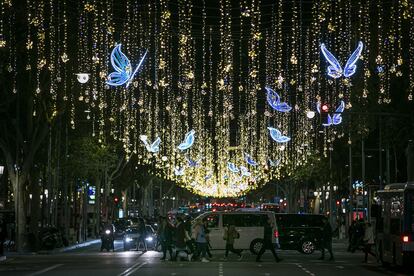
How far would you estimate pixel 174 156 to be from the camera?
108 meters

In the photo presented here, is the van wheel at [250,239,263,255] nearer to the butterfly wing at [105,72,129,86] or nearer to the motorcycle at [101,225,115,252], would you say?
the motorcycle at [101,225,115,252]

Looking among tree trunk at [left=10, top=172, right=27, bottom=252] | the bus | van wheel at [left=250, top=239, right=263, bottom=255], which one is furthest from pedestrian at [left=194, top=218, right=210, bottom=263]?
tree trunk at [left=10, top=172, right=27, bottom=252]

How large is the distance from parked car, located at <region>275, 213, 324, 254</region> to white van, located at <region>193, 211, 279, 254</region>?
5.66 feet

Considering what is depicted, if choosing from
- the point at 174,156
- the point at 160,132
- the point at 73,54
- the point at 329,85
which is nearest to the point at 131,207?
the point at 174,156

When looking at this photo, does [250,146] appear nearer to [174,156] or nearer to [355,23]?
[174,156]

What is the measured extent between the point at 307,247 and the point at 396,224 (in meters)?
16.2

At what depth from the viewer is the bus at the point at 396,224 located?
31281mm

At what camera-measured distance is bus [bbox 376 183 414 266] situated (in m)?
31.3

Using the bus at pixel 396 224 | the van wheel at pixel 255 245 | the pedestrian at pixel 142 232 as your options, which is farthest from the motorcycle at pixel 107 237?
the bus at pixel 396 224

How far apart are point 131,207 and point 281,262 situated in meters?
101

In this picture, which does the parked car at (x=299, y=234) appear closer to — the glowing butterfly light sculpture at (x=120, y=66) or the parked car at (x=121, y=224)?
the glowing butterfly light sculpture at (x=120, y=66)

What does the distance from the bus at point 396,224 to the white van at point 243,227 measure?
9132 mm

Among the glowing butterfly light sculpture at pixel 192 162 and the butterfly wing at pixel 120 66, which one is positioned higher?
the glowing butterfly light sculpture at pixel 192 162

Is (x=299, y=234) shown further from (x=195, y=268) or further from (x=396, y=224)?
(x=396, y=224)
